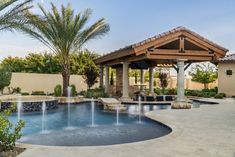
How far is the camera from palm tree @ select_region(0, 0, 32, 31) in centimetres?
1334

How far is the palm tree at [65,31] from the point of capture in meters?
21.2

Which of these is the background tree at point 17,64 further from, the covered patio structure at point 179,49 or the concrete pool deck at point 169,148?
the concrete pool deck at point 169,148

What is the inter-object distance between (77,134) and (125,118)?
4338mm

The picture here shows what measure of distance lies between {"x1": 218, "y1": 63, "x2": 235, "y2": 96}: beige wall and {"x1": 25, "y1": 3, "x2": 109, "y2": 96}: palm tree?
42.6 ft

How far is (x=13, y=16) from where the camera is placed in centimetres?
1352

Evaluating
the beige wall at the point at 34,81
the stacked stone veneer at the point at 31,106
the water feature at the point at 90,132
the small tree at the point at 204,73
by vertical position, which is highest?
the small tree at the point at 204,73

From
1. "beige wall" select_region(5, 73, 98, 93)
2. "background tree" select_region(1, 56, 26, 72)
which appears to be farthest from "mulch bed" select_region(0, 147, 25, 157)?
"background tree" select_region(1, 56, 26, 72)

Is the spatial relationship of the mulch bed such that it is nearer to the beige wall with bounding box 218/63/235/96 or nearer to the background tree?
the beige wall with bounding box 218/63/235/96

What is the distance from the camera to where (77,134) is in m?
9.16

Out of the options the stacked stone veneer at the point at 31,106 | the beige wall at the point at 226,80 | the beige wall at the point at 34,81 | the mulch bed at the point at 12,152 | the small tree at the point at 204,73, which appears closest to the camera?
the mulch bed at the point at 12,152

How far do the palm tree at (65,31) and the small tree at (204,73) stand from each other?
43.2ft

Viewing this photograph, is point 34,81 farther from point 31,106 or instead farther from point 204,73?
point 204,73

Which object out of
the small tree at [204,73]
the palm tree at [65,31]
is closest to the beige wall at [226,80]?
the small tree at [204,73]

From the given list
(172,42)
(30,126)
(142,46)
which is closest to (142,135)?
(30,126)
